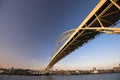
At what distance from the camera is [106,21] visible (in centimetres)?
2006

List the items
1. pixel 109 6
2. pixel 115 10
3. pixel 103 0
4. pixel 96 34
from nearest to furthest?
pixel 103 0 < pixel 109 6 < pixel 115 10 < pixel 96 34

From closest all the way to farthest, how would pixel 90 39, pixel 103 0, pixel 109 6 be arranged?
1. pixel 103 0
2. pixel 109 6
3. pixel 90 39

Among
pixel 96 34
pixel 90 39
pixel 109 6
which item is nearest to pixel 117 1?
pixel 109 6

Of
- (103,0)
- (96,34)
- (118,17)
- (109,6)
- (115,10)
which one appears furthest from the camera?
(96,34)

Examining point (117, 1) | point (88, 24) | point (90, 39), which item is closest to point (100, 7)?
point (117, 1)

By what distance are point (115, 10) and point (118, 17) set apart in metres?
2.87

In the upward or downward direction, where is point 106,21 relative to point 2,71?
downward

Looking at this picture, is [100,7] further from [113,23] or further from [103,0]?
[113,23]

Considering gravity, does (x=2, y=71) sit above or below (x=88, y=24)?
above

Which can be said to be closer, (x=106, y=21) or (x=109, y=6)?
(x=109, y=6)

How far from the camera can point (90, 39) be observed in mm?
29781

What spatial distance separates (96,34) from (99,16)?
33.4ft

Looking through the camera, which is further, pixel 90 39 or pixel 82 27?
pixel 90 39

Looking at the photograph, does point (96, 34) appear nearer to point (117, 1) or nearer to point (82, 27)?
point (82, 27)
